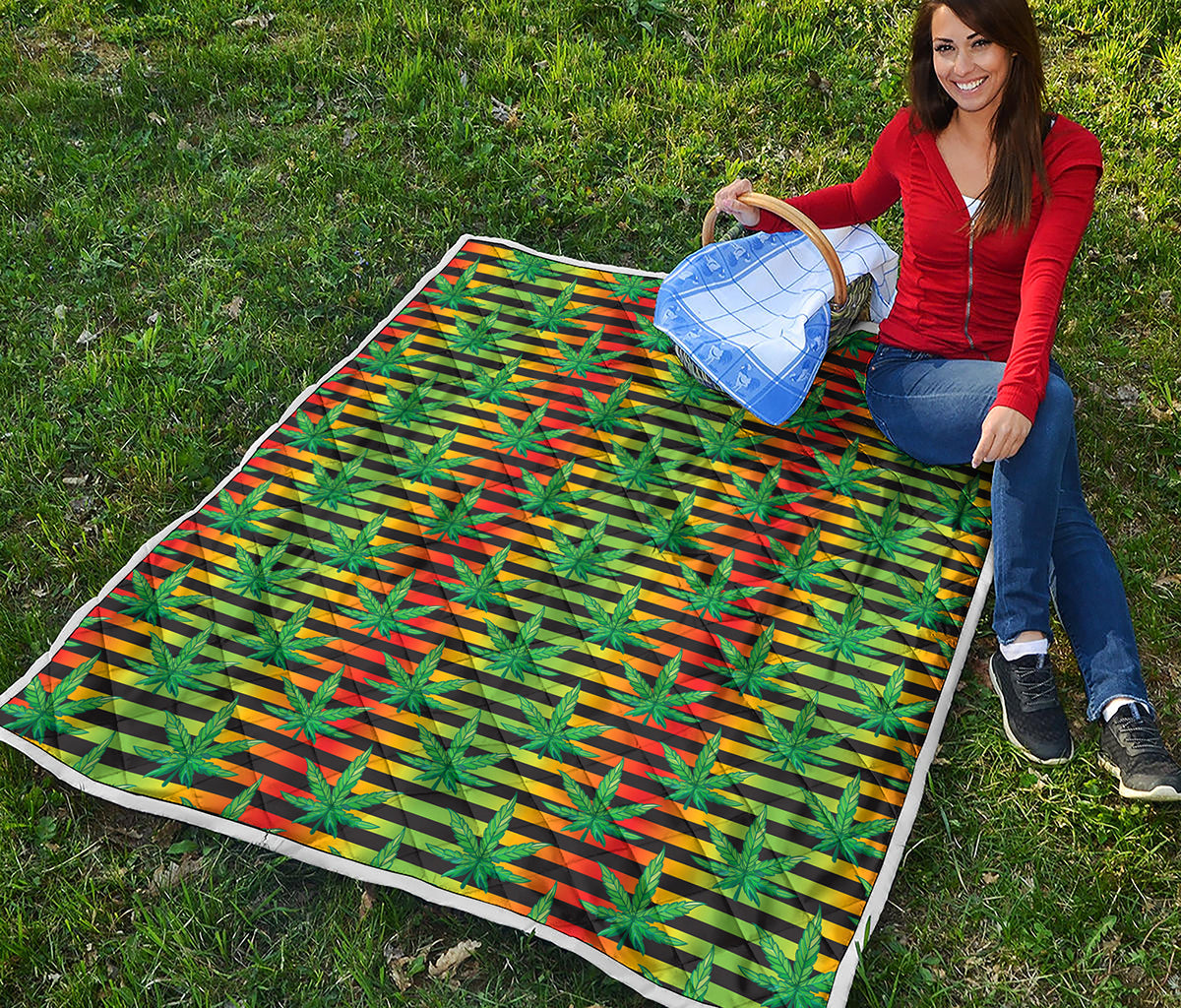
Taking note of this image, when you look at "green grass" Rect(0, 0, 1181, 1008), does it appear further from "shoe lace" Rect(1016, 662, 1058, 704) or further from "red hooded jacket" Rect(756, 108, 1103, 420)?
"red hooded jacket" Rect(756, 108, 1103, 420)

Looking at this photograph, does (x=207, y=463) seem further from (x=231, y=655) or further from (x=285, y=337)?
(x=231, y=655)

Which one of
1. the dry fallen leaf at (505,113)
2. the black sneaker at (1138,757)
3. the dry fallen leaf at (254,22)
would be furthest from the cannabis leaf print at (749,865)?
the dry fallen leaf at (254,22)

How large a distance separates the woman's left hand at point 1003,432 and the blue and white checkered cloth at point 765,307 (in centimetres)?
65

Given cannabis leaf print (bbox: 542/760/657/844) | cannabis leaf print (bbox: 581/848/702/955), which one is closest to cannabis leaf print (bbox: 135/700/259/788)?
cannabis leaf print (bbox: 542/760/657/844)

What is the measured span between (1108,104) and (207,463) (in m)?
3.49

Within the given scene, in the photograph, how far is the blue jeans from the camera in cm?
246

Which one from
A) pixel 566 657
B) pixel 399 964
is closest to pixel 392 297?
pixel 566 657

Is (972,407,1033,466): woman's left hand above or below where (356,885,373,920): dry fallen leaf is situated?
above

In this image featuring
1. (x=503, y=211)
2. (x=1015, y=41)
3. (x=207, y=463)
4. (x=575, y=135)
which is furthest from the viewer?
(x=575, y=135)

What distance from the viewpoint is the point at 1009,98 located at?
8.21 feet

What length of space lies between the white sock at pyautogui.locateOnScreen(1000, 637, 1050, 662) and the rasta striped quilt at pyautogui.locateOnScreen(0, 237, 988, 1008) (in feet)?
0.41

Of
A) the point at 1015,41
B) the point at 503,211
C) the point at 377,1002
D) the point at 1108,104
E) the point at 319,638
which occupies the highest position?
the point at 1015,41

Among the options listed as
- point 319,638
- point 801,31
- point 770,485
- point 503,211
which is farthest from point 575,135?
point 319,638

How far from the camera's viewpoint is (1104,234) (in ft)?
11.9
